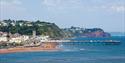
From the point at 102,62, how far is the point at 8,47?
5094cm

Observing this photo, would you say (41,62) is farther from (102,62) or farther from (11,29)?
(11,29)

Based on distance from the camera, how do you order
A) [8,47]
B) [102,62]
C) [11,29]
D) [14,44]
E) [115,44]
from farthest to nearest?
[11,29] → [115,44] → [14,44] → [8,47] → [102,62]

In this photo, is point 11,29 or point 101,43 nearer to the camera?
point 101,43

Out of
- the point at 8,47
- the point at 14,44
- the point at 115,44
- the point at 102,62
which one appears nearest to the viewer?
the point at 102,62

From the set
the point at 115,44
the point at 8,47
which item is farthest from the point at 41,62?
the point at 115,44

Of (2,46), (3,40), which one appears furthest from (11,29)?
(2,46)

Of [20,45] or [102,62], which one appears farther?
[20,45]

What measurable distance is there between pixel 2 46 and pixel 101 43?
54.1 metres

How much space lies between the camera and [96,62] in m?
84.9

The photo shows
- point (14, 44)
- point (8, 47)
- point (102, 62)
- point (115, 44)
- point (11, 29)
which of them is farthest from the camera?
point (11, 29)

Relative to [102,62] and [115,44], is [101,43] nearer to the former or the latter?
[115,44]

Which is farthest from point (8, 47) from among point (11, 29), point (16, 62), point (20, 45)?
point (11, 29)

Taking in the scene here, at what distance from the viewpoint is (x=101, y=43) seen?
17900 cm

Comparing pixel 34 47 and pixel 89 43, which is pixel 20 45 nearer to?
pixel 34 47
